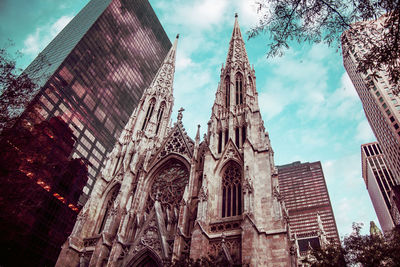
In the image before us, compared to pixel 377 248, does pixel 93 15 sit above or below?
above

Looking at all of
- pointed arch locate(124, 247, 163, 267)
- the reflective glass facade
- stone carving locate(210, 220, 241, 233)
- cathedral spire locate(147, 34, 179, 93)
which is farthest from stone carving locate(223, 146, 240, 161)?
the reflective glass facade

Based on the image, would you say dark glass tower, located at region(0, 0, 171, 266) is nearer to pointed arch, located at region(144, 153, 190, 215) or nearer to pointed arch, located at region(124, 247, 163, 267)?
pointed arch, located at region(124, 247, 163, 267)

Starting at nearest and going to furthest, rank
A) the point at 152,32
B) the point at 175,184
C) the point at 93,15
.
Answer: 1. the point at 175,184
2. the point at 93,15
3. the point at 152,32

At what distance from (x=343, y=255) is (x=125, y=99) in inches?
2191

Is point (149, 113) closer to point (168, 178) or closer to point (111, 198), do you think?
point (168, 178)

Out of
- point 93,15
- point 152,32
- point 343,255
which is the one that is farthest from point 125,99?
point 343,255

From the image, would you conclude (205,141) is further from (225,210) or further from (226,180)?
(225,210)

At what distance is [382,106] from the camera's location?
52438mm

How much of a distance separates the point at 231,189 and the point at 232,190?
0.13 m

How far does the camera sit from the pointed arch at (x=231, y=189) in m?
20.5

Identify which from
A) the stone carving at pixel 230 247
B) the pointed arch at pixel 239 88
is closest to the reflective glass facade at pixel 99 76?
the pointed arch at pixel 239 88

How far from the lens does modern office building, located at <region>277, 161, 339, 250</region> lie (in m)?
105

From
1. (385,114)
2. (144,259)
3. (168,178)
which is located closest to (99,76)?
(168,178)

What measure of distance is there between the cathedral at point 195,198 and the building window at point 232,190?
3.1 inches
